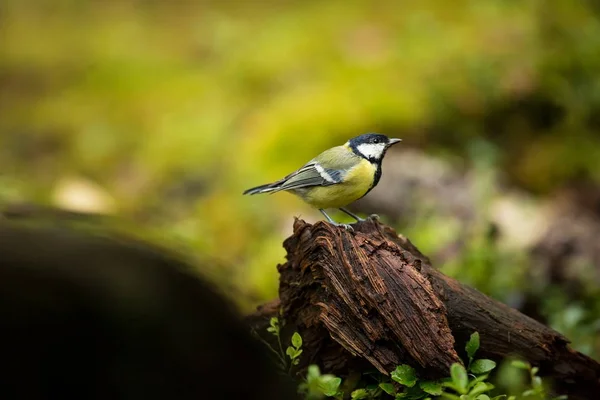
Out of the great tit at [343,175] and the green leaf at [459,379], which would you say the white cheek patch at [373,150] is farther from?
the green leaf at [459,379]

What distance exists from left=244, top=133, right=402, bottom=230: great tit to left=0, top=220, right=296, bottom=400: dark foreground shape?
2.41ft

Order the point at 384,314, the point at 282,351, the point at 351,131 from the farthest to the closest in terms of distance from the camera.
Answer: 1. the point at 351,131
2. the point at 282,351
3. the point at 384,314

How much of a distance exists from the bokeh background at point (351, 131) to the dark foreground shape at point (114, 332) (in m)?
1.44

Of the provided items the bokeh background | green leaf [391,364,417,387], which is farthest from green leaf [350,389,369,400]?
the bokeh background

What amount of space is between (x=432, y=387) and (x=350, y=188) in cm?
99

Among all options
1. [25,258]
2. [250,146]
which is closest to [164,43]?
[250,146]

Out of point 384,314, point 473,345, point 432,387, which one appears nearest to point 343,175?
point 384,314

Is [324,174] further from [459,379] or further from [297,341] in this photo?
[459,379]

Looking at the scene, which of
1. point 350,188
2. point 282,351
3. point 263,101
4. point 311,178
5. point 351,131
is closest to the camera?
point 282,351

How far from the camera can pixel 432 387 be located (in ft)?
7.68

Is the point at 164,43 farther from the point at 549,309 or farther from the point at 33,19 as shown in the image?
the point at 549,309

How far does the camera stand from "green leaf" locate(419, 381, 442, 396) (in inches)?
91.0

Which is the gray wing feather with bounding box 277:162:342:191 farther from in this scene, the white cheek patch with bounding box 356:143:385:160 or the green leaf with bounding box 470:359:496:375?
the green leaf with bounding box 470:359:496:375

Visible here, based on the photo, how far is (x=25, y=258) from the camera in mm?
2404
